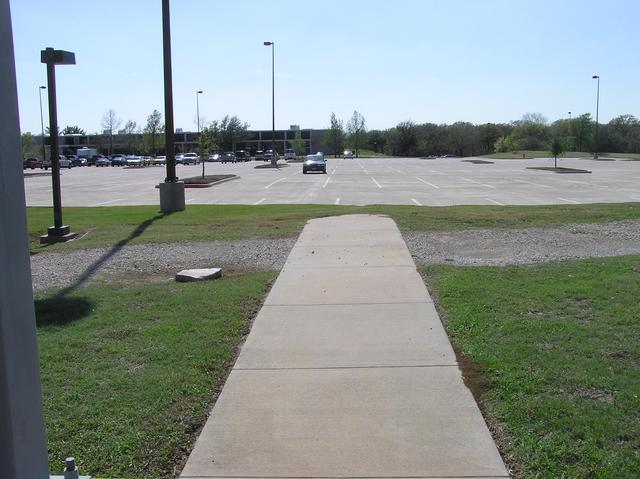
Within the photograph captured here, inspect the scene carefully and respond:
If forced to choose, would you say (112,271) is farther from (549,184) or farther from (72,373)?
(549,184)

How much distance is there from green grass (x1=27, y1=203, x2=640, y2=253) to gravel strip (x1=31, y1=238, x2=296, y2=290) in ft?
2.34

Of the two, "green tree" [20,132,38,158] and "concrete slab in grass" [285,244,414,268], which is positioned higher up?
"green tree" [20,132,38,158]

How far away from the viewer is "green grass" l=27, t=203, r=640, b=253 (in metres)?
13.0

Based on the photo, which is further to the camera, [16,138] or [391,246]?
[391,246]

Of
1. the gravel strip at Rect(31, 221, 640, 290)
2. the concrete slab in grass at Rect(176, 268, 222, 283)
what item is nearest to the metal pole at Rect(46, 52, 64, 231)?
the gravel strip at Rect(31, 221, 640, 290)

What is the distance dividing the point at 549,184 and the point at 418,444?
3095 centimetres

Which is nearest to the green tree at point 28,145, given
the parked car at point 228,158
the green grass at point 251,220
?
the parked car at point 228,158

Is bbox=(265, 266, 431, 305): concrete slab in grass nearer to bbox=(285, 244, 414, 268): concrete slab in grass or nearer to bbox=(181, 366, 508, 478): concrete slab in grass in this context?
bbox=(285, 244, 414, 268): concrete slab in grass

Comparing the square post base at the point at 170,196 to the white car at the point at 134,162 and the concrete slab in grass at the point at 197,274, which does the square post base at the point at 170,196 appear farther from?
the white car at the point at 134,162

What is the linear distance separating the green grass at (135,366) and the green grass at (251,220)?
483cm

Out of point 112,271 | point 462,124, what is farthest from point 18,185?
point 462,124

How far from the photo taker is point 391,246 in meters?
10.9

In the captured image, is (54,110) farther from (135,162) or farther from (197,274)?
(135,162)

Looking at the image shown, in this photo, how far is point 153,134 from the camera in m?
100
